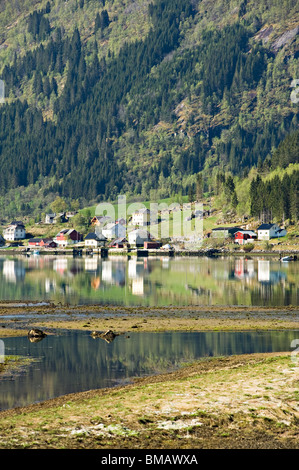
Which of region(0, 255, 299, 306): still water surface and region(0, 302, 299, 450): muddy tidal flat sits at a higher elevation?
region(0, 255, 299, 306): still water surface

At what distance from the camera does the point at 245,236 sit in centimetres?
19038

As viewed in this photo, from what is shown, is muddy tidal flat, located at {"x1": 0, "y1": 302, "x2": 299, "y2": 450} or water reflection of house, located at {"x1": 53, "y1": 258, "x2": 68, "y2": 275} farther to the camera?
water reflection of house, located at {"x1": 53, "y1": 258, "x2": 68, "y2": 275}

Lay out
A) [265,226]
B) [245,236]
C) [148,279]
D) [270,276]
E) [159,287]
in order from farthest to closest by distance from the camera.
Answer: [245,236] < [265,226] < [270,276] < [148,279] < [159,287]

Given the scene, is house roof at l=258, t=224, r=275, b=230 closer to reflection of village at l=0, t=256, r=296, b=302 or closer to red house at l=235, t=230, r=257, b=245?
red house at l=235, t=230, r=257, b=245

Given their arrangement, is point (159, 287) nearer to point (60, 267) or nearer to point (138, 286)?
point (138, 286)

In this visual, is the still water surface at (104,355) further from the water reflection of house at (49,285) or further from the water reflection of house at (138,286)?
the water reflection of house at (49,285)

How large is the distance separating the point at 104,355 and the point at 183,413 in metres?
15.9

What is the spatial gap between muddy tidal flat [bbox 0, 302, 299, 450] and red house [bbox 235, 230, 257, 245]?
502 ft

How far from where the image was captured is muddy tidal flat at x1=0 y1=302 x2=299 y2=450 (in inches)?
817

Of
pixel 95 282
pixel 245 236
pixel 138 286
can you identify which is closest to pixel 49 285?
pixel 95 282

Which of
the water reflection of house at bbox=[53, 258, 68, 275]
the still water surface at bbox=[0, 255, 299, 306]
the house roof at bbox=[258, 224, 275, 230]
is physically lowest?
the still water surface at bbox=[0, 255, 299, 306]

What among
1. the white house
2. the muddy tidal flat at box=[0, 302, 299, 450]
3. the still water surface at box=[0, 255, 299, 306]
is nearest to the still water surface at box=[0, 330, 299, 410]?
the muddy tidal flat at box=[0, 302, 299, 450]

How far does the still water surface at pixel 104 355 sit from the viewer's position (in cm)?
3116

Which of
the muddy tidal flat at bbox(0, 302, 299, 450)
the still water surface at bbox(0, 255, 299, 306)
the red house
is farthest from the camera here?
the red house
